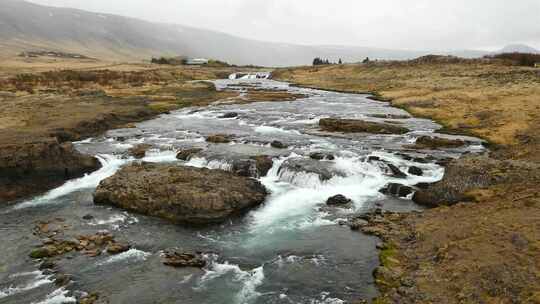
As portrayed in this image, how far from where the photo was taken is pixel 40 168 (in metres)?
32.5

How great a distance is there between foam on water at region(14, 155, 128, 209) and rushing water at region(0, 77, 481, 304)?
0.27 feet

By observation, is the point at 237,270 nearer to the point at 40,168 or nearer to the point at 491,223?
the point at 491,223

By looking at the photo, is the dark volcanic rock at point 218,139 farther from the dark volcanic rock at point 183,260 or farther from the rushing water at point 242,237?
the dark volcanic rock at point 183,260

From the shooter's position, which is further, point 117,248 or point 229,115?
point 229,115

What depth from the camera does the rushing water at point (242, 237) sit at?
19.1 m

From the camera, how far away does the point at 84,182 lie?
112 feet

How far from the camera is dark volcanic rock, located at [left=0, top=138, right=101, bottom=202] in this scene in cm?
3106

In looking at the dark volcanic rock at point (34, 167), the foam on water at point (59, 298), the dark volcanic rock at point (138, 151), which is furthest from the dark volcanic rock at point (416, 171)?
the dark volcanic rock at point (34, 167)

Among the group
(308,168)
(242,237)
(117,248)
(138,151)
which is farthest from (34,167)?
(308,168)

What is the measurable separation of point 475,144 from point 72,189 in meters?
35.7

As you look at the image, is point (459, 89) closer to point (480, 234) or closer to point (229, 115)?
point (229, 115)

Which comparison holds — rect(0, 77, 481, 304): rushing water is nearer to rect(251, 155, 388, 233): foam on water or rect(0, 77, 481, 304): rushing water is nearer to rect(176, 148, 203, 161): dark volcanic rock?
rect(251, 155, 388, 233): foam on water

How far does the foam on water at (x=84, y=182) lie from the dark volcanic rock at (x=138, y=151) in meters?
1.31

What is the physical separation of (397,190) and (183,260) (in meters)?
16.1
